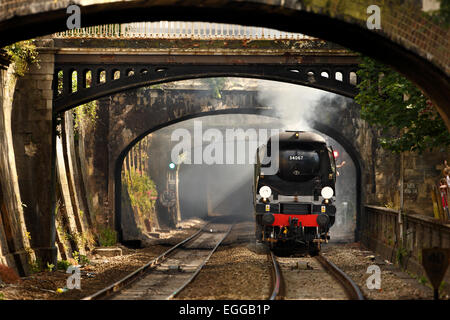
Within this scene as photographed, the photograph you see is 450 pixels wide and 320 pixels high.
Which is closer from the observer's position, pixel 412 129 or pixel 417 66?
pixel 417 66

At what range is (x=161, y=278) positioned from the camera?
15383mm

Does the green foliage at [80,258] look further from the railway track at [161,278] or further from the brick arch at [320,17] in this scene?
the brick arch at [320,17]

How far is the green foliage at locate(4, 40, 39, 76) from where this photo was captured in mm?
15933

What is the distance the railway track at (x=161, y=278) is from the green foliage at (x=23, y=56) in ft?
18.3

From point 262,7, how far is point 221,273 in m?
7.83

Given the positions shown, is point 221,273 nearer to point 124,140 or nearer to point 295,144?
point 295,144

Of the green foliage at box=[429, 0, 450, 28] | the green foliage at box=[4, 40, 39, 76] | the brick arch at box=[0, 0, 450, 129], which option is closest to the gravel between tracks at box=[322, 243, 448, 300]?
the brick arch at box=[0, 0, 450, 129]

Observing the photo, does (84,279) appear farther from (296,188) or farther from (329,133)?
(329,133)

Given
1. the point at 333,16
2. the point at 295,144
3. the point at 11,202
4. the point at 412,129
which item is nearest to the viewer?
the point at 333,16

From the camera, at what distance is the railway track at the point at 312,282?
12.0m

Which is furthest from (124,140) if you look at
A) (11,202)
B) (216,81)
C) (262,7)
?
(262,7)

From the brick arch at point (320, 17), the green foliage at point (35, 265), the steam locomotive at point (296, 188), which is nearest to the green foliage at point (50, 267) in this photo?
the green foliage at point (35, 265)

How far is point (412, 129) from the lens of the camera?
43.8 ft

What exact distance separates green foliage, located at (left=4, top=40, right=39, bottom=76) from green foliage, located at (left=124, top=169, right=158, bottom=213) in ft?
41.1
